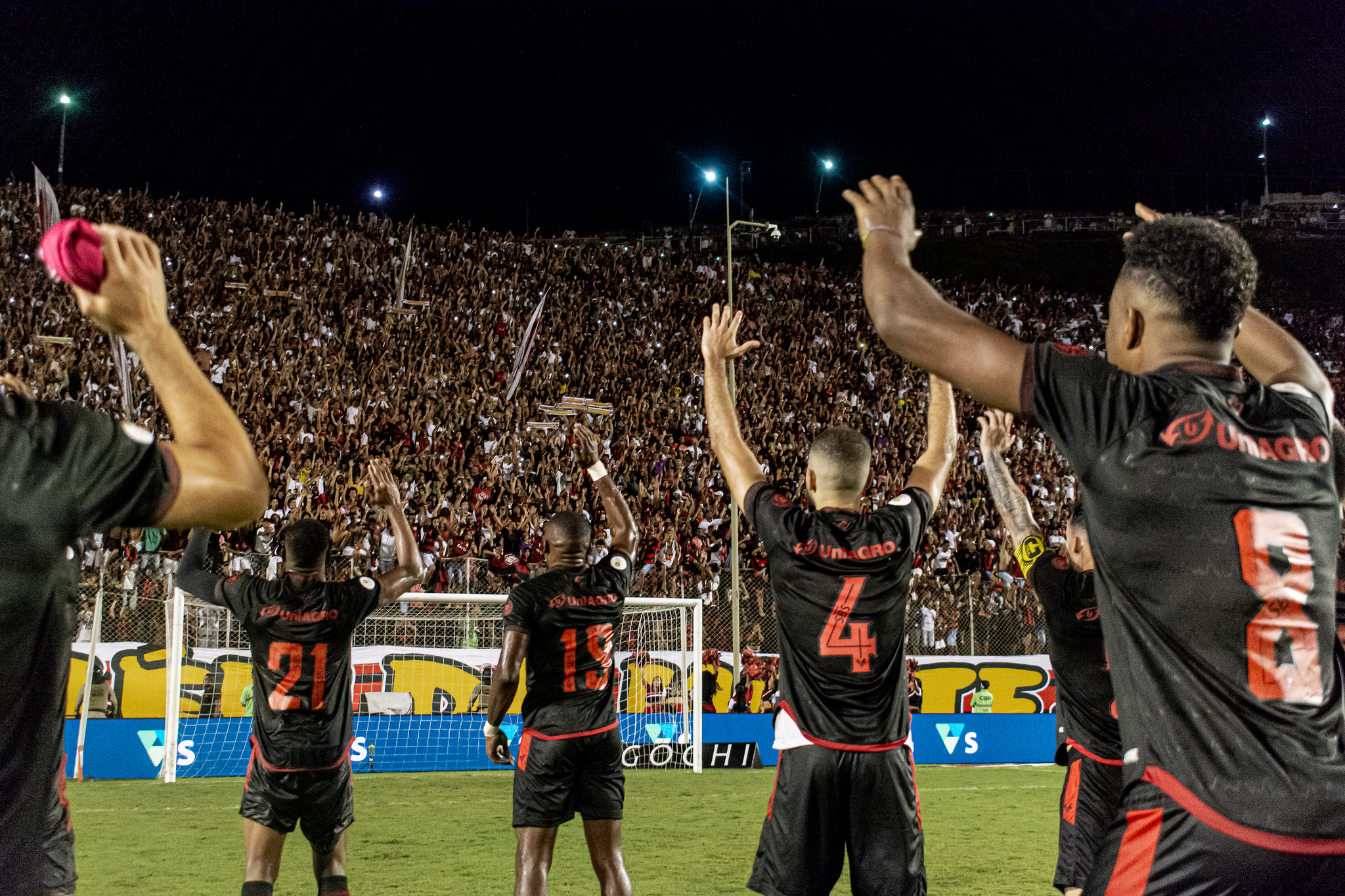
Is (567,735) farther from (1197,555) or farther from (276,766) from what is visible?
(1197,555)

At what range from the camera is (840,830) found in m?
4.25

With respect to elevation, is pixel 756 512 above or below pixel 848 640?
above

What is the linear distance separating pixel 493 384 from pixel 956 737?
13.3m

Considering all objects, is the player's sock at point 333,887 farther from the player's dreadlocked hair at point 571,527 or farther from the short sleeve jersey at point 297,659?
the player's dreadlocked hair at point 571,527

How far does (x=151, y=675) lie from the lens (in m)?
16.5

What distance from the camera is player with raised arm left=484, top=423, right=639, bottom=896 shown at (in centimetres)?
649

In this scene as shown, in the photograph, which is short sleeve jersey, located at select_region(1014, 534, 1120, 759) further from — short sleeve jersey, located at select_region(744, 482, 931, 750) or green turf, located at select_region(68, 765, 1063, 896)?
green turf, located at select_region(68, 765, 1063, 896)

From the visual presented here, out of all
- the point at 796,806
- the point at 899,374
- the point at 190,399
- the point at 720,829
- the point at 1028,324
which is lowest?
the point at 720,829

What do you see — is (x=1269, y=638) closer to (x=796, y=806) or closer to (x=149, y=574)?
(x=796, y=806)

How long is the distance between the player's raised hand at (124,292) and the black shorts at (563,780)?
493cm

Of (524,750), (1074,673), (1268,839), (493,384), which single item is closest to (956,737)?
(493,384)

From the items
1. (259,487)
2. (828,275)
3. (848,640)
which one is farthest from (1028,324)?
(259,487)

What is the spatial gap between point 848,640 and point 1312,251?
62.0m

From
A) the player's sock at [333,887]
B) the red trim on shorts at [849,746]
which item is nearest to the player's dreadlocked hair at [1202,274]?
the red trim on shorts at [849,746]
